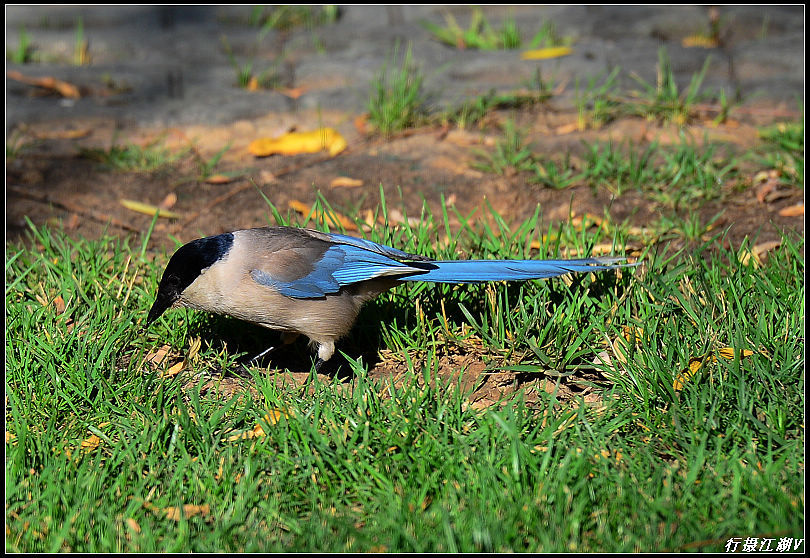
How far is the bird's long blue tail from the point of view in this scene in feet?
13.1

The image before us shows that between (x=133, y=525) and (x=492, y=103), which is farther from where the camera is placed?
(x=492, y=103)

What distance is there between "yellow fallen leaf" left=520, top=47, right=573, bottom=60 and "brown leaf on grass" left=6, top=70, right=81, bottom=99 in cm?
375

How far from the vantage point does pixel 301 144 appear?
6484 mm

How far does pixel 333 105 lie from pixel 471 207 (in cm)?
195

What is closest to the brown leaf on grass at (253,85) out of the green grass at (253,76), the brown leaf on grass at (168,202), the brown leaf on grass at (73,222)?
the green grass at (253,76)

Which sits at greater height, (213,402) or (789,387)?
(789,387)

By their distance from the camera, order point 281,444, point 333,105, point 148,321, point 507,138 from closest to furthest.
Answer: point 281,444 → point 148,321 → point 507,138 → point 333,105

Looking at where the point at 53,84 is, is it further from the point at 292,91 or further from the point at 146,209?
the point at 146,209

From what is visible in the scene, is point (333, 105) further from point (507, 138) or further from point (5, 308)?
point (5, 308)

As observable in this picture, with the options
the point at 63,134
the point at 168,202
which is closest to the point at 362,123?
the point at 168,202

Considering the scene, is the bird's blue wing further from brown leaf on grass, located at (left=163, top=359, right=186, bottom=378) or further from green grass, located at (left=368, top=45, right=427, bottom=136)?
green grass, located at (left=368, top=45, right=427, bottom=136)

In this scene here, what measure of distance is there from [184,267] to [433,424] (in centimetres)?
136

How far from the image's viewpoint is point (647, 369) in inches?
147

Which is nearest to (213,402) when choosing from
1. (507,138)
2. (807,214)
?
(507,138)
